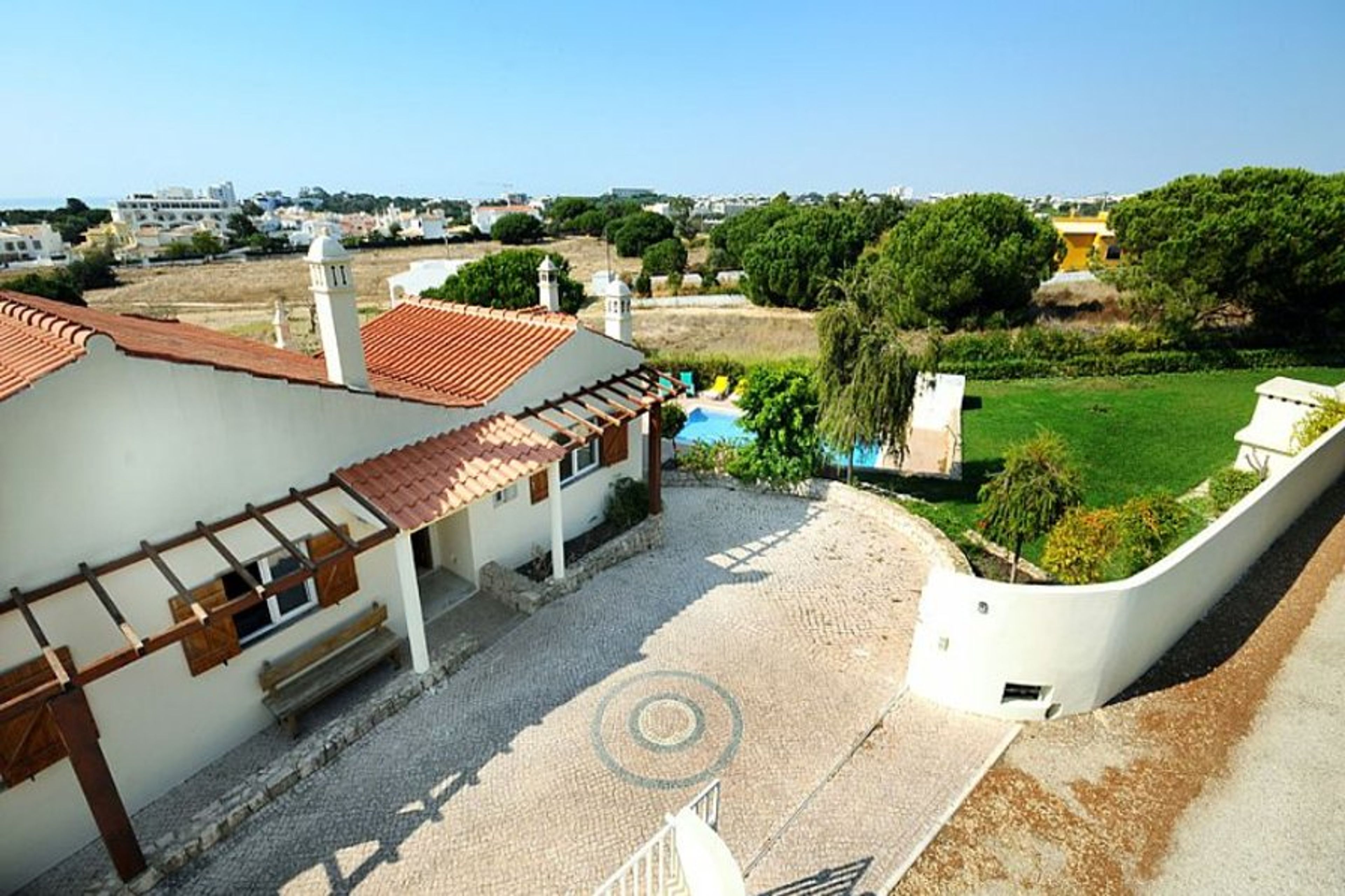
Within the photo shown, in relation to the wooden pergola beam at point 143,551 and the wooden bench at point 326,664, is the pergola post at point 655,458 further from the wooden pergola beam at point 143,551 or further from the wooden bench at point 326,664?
the wooden pergola beam at point 143,551

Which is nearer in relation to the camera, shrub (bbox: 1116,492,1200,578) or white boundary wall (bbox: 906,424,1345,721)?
white boundary wall (bbox: 906,424,1345,721)

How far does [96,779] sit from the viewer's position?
7.71 metres

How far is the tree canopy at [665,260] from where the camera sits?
80375 millimetres

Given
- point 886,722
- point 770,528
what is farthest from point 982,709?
point 770,528

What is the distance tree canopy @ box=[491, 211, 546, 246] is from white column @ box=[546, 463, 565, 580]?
109466 mm

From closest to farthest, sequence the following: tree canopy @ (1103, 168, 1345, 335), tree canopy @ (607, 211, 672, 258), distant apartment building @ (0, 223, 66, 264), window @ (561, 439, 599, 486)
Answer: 1. window @ (561, 439, 599, 486)
2. tree canopy @ (1103, 168, 1345, 335)
3. tree canopy @ (607, 211, 672, 258)
4. distant apartment building @ (0, 223, 66, 264)

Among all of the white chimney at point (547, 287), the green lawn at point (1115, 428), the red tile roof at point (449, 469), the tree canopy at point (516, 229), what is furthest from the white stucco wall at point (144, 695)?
the tree canopy at point (516, 229)

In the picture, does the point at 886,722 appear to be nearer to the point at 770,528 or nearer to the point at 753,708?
the point at 753,708

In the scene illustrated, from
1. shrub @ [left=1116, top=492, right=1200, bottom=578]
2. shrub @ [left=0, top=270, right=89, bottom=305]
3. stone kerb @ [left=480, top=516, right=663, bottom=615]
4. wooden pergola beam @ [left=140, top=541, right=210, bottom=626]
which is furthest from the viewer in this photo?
shrub @ [left=0, top=270, right=89, bottom=305]

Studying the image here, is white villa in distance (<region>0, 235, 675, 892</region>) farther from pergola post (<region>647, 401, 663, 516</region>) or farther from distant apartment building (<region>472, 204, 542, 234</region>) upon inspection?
distant apartment building (<region>472, 204, 542, 234</region>)

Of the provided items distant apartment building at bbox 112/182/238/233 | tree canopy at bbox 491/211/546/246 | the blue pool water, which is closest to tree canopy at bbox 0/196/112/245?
distant apartment building at bbox 112/182/238/233

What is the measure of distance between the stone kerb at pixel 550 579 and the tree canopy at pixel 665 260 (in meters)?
68.0

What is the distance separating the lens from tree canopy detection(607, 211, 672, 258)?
98375 millimetres

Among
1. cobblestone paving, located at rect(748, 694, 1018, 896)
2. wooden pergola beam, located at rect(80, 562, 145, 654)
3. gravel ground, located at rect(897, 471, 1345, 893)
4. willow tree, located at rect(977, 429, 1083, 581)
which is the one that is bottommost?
cobblestone paving, located at rect(748, 694, 1018, 896)
